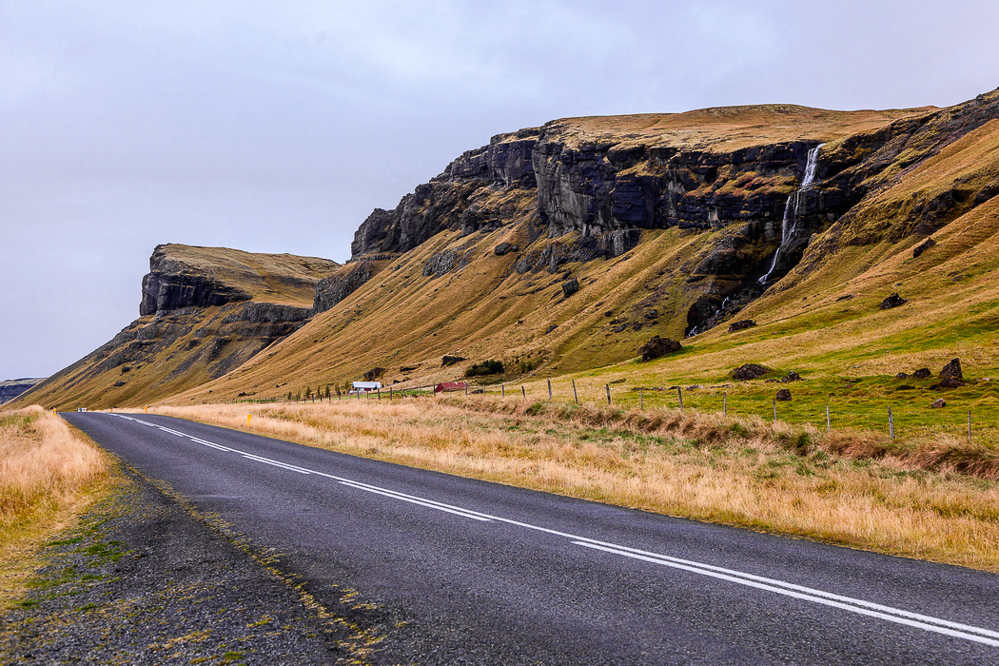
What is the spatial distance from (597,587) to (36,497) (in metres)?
10.9

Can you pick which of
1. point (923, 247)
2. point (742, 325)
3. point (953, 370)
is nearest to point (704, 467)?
point (953, 370)

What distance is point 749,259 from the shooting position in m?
95.9

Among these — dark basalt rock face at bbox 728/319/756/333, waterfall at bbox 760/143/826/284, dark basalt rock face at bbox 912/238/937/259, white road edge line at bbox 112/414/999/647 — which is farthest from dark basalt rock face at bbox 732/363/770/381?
waterfall at bbox 760/143/826/284

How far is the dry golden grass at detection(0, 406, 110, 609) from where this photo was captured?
24.8 feet

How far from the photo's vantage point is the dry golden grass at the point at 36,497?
755cm

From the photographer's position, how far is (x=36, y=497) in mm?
11117

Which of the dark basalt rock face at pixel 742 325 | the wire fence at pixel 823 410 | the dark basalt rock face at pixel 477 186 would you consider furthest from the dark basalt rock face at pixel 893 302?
the dark basalt rock face at pixel 477 186

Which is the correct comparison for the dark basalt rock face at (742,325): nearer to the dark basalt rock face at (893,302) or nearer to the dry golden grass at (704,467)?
the dark basalt rock face at (893,302)

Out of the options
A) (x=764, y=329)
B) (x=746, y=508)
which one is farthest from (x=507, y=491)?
(x=764, y=329)

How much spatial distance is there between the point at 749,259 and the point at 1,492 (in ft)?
327

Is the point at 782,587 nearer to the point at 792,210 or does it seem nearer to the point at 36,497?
the point at 36,497

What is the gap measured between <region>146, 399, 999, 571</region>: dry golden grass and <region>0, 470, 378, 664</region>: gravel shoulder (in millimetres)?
7773

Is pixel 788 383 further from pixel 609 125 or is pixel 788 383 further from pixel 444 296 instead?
pixel 609 125

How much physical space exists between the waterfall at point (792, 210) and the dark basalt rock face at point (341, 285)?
128936 millimetres
